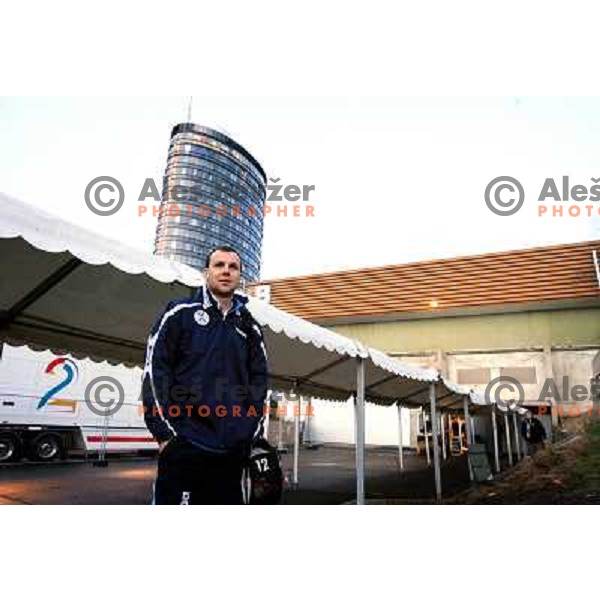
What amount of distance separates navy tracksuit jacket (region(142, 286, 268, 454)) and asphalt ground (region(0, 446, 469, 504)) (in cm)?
565

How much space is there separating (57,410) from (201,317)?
530 inches

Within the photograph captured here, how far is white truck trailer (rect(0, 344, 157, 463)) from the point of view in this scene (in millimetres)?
13148

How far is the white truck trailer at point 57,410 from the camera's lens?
13.1 metres

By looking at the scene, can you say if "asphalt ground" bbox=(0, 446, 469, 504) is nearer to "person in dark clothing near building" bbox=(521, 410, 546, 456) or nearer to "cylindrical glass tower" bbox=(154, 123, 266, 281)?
"person in dark clothing near building" bbox=(521, 410, 546, 456)

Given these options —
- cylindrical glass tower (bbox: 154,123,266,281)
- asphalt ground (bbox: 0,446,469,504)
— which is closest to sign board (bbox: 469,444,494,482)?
asphalt ground (bbox: 0,446,469,504)

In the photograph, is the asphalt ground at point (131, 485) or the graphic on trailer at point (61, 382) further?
the graphic on trailer at point (61, 382)

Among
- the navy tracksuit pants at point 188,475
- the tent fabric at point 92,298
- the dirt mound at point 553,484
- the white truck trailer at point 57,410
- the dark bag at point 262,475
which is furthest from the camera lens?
the white truck trailer at point 57,410

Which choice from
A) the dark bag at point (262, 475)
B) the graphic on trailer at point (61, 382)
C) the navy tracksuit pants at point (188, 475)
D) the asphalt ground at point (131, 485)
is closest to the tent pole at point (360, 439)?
the asphalt ground at point (131, 485)

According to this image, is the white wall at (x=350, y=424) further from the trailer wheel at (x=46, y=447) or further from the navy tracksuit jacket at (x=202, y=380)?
the navy tracksuit jacket at (x=202, y=380)

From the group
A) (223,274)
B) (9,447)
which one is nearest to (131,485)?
(9,447)

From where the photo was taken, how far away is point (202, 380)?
8.32 ft

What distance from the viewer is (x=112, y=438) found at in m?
15.2
